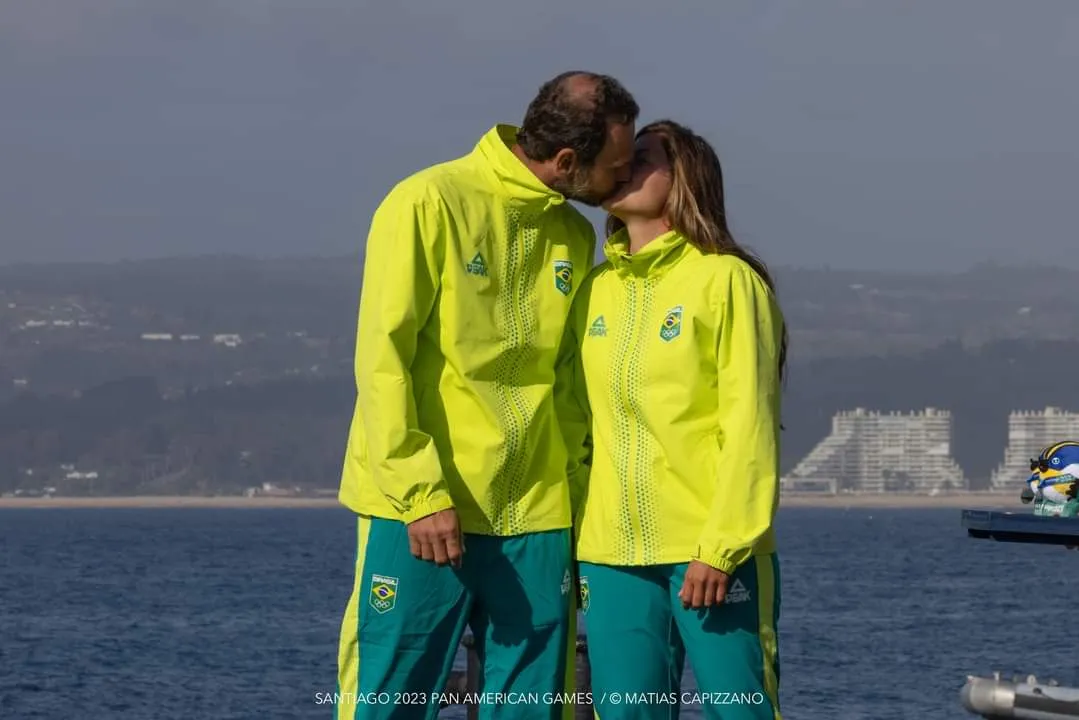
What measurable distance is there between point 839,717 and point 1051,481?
24992 mm

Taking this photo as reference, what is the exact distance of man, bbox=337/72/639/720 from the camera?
432cm

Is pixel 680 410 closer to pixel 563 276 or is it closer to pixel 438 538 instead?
pixel 563 276

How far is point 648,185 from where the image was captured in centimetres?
450

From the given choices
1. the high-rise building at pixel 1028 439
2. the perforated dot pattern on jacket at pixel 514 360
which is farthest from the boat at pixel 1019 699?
the high-rise building at pixel 1028 439

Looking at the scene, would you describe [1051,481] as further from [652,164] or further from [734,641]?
[652,164]

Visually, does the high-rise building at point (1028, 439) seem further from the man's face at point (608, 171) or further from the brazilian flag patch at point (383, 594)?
the brazilian flag patch at point (383, 594)

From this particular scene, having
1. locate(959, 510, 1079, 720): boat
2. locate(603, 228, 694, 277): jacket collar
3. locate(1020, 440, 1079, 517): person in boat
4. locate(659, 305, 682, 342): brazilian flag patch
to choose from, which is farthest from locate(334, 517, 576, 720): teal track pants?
locate(959, 510, 1079, 720): boat

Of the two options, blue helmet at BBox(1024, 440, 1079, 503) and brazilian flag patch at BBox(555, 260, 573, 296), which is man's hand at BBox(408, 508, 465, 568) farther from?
blue helmet at BBox(1024, 440, 1079, 503)

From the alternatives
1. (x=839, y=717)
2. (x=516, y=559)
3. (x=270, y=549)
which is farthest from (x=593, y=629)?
(x=270, y=549)

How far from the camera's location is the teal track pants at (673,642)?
14.3 feet

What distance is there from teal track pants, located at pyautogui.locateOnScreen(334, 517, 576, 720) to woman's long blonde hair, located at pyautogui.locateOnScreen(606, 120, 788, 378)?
72 centimetres

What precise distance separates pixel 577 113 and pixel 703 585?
1.05 meters

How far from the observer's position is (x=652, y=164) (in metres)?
4.49

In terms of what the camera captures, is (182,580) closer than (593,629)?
No
